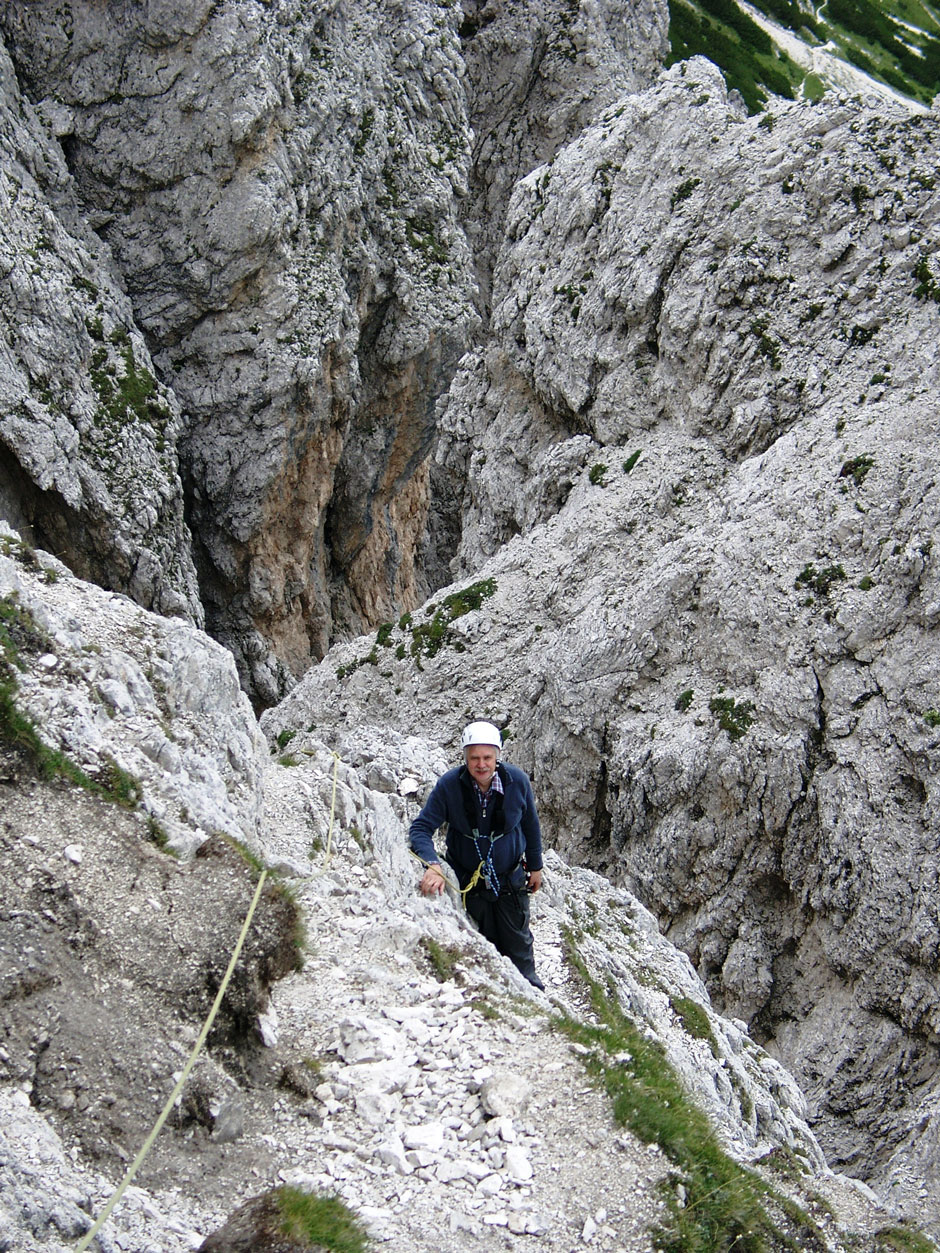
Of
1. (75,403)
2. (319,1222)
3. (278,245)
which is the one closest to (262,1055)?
(319,1222)

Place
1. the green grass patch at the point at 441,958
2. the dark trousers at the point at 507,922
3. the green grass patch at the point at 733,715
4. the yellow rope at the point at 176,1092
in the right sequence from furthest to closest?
the green grass patch at the point at 733,715 < the dark trousers at the point at 507,922 < the green grass patch at the point at 441,958 < the yellow rope at the point at 176,1092

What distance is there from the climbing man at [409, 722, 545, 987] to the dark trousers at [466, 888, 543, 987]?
0.06 ft

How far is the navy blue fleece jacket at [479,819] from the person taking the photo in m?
9.05

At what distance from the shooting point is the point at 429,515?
1780 inches

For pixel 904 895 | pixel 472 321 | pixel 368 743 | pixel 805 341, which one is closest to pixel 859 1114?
pixel 904 895

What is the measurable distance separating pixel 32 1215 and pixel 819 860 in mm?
14178

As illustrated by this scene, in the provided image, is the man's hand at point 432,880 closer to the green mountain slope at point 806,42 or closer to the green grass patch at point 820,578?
the green grass patch at point 820,578

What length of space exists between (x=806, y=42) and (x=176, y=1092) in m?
84.4

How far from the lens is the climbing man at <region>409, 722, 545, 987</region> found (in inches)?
347

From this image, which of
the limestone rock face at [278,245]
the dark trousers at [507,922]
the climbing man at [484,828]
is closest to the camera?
the climbing man at [484,828]

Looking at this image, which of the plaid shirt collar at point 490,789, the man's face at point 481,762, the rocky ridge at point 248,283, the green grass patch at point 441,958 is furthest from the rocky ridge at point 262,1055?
the rocky ridge at point 248,283

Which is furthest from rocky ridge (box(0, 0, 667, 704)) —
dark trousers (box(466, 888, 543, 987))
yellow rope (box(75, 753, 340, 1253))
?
yellow rope (box(75, 753, 340, 1253))

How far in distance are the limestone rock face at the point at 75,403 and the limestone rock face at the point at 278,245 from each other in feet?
5.48

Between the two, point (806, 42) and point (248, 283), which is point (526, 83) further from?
point (806, 42)
